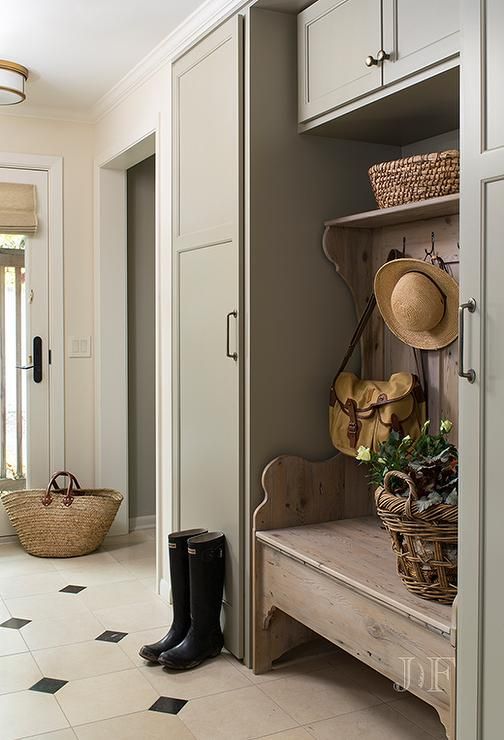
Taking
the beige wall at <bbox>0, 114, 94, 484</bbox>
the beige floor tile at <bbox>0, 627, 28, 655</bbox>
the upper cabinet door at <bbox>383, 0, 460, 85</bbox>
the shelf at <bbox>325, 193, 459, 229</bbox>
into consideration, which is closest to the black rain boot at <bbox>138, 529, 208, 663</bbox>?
the beige floor tile at <bbox>0, 627, 28, 655</bbox>

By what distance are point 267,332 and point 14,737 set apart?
5.12ft

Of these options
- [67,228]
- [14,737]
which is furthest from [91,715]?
[67,228]

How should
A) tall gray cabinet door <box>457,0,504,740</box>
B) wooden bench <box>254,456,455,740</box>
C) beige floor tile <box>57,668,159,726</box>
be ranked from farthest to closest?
beige floor tile <box>57,668,159,726</box> → wooden bench <box>254,456,455,740</box> → tall gray cabinet door <box>457,0,504,740</box>

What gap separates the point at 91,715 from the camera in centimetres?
260

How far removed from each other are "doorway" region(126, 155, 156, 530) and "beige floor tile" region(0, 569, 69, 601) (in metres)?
1.03

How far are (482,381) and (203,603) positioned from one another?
1.59 m

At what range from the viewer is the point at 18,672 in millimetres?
2924

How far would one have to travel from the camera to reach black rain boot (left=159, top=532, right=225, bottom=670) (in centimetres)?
297

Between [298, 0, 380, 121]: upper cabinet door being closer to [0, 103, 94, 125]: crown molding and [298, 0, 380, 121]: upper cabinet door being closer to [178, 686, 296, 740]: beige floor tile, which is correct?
[178, 686, 296, 740]: beige floor tile

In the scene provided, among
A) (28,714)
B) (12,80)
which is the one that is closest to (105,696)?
(28,714)

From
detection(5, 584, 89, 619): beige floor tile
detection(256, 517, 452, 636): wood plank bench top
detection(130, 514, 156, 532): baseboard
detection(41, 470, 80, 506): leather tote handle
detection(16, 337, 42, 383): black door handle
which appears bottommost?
detection(5, 584, 89, 619): beige floor tile

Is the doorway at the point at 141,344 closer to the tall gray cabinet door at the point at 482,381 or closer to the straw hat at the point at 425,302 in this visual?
the straw hat at the point at 425,302

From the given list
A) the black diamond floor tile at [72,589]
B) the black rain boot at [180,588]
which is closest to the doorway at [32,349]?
the black diamond floor tile at [72,589]

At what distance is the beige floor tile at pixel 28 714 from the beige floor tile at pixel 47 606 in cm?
76
